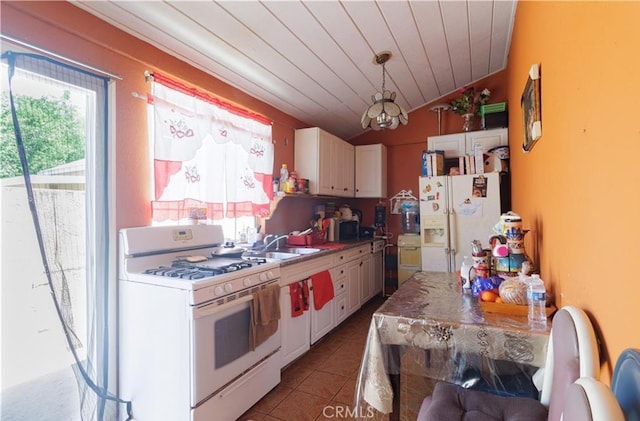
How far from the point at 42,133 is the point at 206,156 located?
1.04 m

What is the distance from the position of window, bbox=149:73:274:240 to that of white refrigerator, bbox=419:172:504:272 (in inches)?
71.0

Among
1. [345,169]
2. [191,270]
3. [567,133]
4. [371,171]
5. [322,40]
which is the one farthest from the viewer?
[371,171]

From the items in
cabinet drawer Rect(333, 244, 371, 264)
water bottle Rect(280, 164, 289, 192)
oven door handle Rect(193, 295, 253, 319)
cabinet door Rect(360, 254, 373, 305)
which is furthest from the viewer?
cabinet door Rect(360, 254, 373, 305)

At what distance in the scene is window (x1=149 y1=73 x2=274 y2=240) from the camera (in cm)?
216

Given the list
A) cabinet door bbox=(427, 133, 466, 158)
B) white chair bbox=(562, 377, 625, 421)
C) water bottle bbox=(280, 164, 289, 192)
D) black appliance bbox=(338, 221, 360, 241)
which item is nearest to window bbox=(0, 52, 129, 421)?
water bottle bbox=(280, 164, 289, 192)

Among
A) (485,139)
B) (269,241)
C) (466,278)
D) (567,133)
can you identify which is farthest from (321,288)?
(485,139)

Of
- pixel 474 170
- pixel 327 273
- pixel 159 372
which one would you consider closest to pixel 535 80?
pixel 474 170

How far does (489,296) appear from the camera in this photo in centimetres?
148

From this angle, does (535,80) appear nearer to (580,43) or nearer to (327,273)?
(580,43)

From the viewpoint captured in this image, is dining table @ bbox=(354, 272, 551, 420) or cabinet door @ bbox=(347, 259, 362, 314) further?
cabinet door @ bbox=(347, 259, 362, 314)

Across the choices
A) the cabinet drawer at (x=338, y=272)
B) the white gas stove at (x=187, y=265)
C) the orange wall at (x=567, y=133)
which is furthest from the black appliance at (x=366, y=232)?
the white gas stove at (x=187, y=265)

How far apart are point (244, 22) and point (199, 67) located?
0.60m

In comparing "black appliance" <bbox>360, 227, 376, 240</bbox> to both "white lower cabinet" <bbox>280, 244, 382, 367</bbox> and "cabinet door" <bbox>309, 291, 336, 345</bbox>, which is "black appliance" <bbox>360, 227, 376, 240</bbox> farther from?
"cabinet door" <bbox>309, 291, 336, 345</bbox>

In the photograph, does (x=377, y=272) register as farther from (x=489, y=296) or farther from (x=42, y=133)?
(x=42, y=133)
